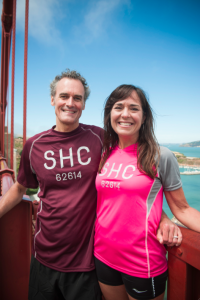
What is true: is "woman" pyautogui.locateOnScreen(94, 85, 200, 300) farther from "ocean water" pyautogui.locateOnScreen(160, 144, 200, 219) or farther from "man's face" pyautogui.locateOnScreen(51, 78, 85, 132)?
"ocean water" pyautogui.locateOnScreen(160, 144, 200, 219)

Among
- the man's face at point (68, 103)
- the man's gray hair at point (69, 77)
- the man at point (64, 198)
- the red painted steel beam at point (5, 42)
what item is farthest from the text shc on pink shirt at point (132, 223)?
the red painted steel beam at point (5, 42)

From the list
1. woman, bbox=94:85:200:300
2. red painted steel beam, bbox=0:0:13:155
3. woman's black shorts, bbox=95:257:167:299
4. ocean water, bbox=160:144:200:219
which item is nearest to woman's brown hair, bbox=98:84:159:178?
woman, bbox=94:85:200:300

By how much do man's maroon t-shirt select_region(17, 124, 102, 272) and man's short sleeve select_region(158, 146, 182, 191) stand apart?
45 cm

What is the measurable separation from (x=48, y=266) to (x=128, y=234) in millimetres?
602

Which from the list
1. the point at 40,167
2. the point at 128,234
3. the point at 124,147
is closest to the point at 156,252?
the point at 128,234

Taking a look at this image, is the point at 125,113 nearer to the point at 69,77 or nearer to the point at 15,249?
the point at 69,77

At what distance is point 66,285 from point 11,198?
690mm

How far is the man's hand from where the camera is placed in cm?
93

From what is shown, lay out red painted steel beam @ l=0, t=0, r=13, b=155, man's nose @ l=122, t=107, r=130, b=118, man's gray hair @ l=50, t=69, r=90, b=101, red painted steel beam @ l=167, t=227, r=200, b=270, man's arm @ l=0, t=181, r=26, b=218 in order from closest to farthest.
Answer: red painted steel beam @ l=167, t=227, r=200, b=270 → man's nose @ l=122, t=107, r=130, b=118 → man's arm @ l=0, t=181, r=26, b=218 → man's gray hair @ l=50, t=69, r=90, b=101 → red painted steel beam @ l=0, t=0, r=13, b=155

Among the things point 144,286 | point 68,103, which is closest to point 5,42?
point 68,103

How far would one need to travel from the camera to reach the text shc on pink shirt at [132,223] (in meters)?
1.04

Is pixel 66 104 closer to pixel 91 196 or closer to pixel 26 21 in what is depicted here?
pixel 91 196

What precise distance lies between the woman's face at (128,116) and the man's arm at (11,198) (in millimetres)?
857

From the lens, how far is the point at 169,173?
3.49 feet
